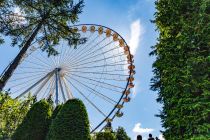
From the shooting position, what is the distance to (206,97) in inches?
355

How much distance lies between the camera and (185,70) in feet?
31.7

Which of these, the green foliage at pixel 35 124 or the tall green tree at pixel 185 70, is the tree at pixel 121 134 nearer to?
the green foliage at pixel 35 124

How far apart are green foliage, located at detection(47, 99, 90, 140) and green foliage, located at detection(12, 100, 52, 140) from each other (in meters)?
1.60

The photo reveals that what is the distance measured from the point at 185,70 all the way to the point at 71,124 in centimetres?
486

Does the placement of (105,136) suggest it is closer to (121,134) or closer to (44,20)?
(44,20)

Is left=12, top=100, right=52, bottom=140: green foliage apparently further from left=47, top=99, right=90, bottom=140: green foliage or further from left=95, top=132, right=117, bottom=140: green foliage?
left=95, top=132, right=117, bottom=140: green foliage

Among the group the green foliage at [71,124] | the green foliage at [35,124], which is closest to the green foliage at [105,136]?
the green foliage at [35,124]

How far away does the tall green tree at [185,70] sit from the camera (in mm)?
9117

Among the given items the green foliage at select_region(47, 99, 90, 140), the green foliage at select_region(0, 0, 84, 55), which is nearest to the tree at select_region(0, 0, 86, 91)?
the green foliage at select_region(0, 0, 84, 55)

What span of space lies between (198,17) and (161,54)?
6.64 ft

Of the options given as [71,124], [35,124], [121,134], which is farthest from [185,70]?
[121,134]

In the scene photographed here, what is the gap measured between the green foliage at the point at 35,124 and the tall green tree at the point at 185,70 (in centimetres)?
546

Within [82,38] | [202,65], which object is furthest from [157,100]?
[82,38]

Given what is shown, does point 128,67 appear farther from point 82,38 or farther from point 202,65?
point 202,65
